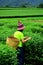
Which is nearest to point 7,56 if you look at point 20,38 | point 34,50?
point 20,38

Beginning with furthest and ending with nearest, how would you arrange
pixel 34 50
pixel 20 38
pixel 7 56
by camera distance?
pixel 34 50
pixel 20 38
pixel 7 56

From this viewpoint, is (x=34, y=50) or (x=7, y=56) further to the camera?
(x=34, y=50)

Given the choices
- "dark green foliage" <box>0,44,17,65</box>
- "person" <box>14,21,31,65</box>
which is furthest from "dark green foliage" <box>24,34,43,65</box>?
"dark green foliage" <box>0,44,17,65</box>

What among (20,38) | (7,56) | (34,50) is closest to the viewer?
(7,56)

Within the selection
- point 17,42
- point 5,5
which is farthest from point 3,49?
point 5,5

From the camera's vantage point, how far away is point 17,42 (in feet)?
19.0

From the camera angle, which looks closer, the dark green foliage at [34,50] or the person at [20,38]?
the person at [20,38]

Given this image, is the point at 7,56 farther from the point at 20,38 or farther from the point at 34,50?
the point at 34,50

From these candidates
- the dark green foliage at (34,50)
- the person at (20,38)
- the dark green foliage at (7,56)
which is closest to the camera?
the dark green foliage at (7,56)

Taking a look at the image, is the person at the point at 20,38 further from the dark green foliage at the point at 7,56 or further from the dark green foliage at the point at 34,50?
the dark green foliage at the point at 7,56

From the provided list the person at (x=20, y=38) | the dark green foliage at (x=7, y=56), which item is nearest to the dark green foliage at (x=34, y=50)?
the person at (x=20, y=38)

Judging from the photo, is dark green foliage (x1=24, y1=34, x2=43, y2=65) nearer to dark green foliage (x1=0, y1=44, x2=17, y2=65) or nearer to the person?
the person

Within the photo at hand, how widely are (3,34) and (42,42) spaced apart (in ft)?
2.66

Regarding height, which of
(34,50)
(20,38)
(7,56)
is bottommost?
(34,50)
